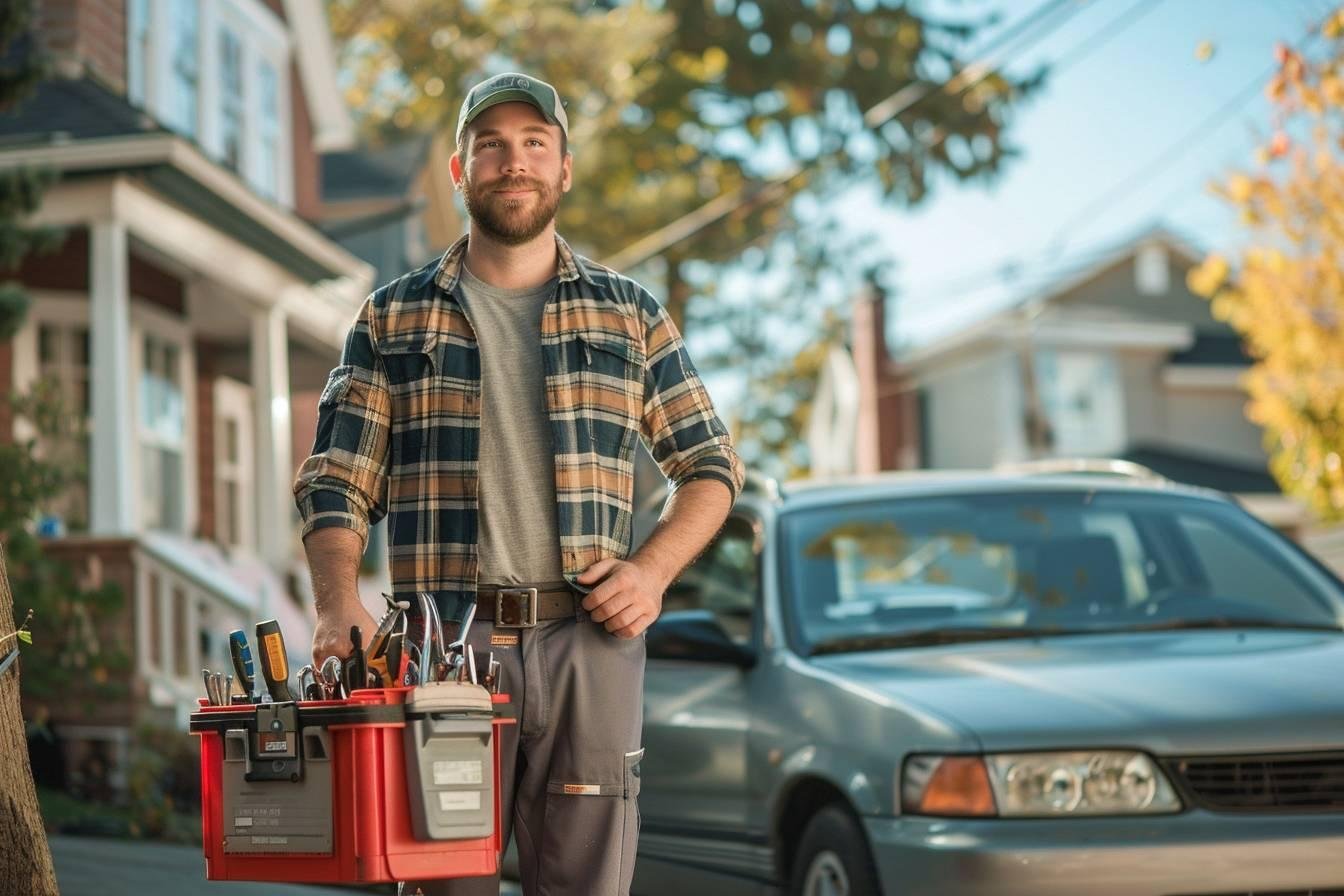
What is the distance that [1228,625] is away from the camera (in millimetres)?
6793

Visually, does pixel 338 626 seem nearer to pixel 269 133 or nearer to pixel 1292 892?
pixel 1292 892

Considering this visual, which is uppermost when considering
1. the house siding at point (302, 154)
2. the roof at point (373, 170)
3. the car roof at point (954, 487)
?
the roof at point (373, 170)

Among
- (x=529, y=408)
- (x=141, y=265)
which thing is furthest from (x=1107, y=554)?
(x=141, y=265)

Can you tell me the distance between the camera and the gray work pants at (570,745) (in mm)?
3857

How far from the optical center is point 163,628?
14023mm

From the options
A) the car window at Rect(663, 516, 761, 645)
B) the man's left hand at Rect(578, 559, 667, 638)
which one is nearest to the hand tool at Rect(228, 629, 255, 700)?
the man's left hand at Rect(578, 559, 667, 638)

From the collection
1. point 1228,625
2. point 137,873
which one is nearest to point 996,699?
point 1228,625

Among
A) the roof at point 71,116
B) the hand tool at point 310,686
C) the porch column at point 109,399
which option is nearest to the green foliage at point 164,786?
the porch column at point 109,399

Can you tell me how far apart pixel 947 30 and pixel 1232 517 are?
2537cm

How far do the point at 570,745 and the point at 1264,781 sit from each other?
242cm

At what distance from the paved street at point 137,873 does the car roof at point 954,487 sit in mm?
1674

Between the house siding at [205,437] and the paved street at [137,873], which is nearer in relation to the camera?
the paved street at [137,873]

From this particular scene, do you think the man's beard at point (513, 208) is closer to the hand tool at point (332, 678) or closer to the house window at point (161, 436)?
the hand tool at point (332, 678)

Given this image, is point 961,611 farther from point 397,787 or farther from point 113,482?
point 113,482
